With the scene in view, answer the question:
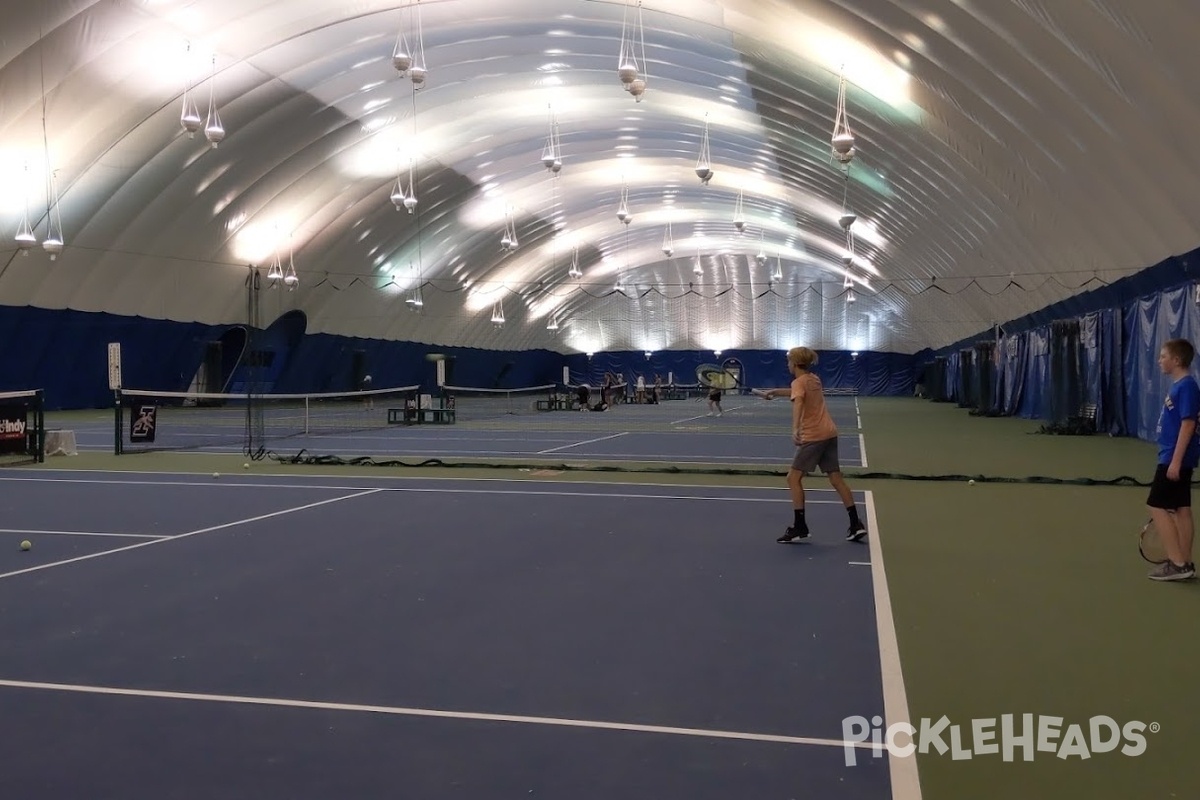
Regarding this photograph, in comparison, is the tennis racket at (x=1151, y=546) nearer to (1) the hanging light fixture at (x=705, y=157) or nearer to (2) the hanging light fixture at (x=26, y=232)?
(1) the hanging light fixture at (x=705, y=157)

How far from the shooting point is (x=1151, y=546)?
305 inches

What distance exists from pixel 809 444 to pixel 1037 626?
279 cm

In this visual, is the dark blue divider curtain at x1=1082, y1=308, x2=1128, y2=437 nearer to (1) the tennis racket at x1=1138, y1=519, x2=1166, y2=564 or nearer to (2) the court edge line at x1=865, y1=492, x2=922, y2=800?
(1) the tennis racket at x1=1138, y1=519, x2=1166, y2=564

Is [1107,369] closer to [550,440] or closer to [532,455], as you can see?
[550,440]

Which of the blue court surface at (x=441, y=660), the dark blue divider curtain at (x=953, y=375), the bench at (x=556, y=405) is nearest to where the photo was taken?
the blue court surface at (x=441, y=660)

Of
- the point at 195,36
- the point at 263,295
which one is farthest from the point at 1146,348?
the point at 263,295

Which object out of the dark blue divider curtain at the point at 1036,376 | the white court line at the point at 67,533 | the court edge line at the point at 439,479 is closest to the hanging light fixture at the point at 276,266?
the court edge line at the point at 439,479

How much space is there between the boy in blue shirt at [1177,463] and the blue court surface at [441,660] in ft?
6.06

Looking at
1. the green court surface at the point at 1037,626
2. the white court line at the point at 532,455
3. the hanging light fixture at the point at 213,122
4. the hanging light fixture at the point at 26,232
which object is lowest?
the green court surface at the point at 1037,626

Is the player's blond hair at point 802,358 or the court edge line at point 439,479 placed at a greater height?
the player's blond hair at point 802,358

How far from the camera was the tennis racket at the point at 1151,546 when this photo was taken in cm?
711

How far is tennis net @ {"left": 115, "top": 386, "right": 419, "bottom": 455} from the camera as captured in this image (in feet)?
61.2

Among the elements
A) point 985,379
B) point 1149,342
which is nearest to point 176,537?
point 1149,342

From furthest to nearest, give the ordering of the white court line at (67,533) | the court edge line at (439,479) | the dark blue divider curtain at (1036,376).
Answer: the dark blue divider curtain at (1036,376) → the court edge line at (439,479) → the white court line at (67,533)
